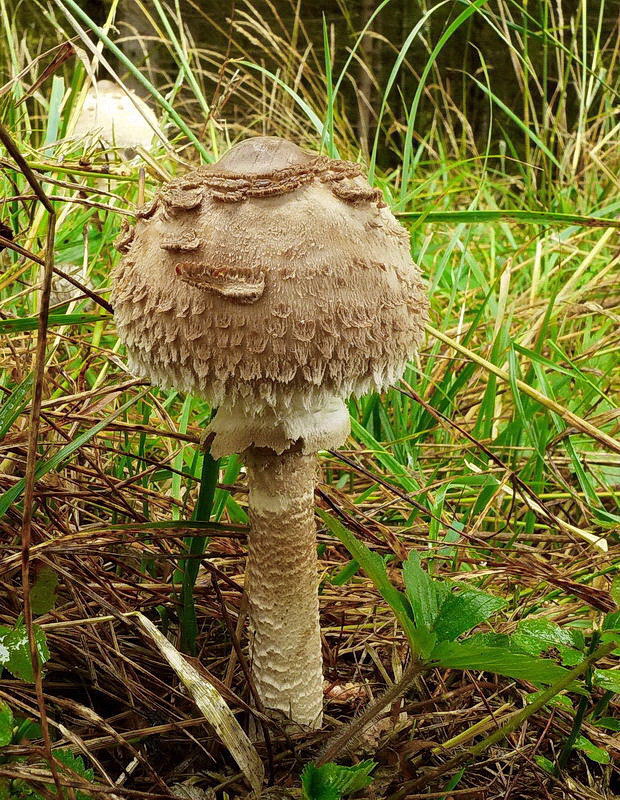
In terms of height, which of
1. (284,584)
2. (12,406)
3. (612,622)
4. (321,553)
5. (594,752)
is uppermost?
(12,406)

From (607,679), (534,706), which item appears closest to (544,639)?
(607,679)

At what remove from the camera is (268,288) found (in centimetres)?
104

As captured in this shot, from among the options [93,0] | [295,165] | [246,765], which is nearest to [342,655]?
[246,765]

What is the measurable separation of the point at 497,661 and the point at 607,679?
36 centimetres

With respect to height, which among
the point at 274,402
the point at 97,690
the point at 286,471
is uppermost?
the point at 274,402

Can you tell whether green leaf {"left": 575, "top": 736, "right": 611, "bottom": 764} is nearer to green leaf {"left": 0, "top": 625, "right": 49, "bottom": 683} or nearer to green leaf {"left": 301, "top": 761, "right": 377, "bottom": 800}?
green leaf {"left": 301, "top": 761, "right": 377, "bottom": 800}

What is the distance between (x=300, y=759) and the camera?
136 cm

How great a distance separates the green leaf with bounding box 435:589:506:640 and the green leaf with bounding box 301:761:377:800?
271mm

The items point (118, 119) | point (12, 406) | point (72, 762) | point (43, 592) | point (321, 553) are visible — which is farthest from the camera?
point (118, 119)

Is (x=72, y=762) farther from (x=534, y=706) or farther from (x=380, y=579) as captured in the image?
(x=534, y=706)

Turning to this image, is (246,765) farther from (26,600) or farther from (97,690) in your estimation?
(26,600)

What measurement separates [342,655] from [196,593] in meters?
0.38

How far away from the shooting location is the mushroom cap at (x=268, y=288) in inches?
41.0

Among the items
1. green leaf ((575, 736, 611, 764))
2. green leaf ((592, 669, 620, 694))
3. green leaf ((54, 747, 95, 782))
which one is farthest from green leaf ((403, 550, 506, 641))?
green leaf ((54, 747, 95, 782))
